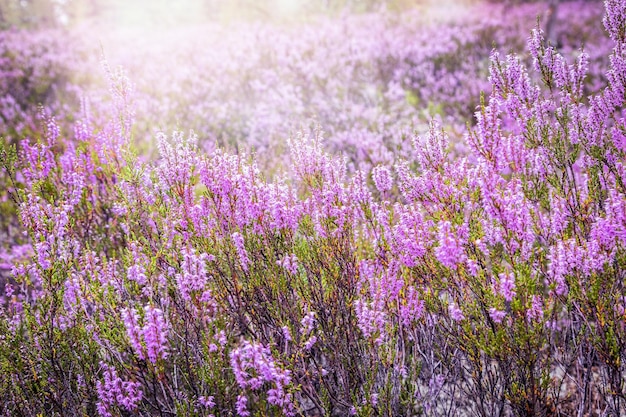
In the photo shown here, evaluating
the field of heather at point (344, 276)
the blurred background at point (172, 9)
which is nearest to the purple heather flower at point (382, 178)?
the field of heather at point (344, 276)

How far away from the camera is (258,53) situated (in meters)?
11.1

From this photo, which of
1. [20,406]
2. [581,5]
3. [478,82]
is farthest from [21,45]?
[581,5]

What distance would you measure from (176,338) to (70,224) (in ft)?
3.89

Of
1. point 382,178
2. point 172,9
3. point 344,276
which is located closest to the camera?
point 344,276

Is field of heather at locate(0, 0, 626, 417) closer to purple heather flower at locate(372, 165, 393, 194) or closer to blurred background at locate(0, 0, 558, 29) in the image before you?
purple heather flower at locate(372, 165, 393, 194)

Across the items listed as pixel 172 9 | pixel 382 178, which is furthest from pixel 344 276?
pixel 172 9

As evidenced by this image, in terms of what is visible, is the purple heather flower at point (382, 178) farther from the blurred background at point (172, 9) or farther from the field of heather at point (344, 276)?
the blurred background at point (172, 9)

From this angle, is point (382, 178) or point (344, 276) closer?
point (344, 276)

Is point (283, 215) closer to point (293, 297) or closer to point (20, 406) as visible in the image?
point (293, 297)

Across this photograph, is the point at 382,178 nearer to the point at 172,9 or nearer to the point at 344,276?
the point at 344,276

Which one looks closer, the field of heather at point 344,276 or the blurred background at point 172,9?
the field of heather at point 344,276

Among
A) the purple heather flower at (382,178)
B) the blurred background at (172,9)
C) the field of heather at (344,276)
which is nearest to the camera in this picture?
the field of heather at (344,276)

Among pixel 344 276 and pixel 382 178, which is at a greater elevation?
pixel 382 178

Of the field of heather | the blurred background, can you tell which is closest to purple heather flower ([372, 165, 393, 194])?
the field of heather
